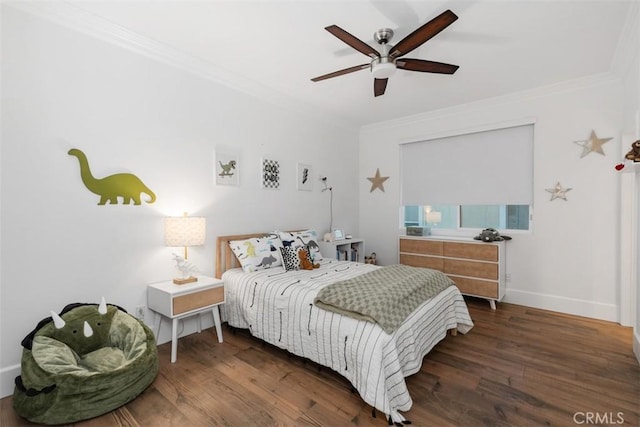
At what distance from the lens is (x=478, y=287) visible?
3652mm

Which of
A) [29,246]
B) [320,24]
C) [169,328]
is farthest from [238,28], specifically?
[169,328]

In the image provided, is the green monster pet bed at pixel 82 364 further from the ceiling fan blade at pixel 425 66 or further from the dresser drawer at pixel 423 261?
the dresser drawer at pixel 423 261

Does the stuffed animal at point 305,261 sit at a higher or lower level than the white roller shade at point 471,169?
lower

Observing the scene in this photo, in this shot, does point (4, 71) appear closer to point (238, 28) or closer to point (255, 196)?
point (238, 28)

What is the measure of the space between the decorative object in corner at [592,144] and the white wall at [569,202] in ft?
0.12

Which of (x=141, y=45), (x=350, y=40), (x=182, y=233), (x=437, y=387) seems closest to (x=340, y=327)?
(x=437, y=387)

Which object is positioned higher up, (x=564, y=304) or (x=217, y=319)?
(x=217, y=319)

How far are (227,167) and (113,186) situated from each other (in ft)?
3.56

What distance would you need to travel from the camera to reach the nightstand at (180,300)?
2.38 m

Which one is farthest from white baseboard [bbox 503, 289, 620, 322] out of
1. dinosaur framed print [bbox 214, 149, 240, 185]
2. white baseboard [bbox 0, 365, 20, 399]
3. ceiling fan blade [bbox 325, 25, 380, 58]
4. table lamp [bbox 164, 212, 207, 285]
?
white baseboard [bbox 0, 365, 20, 399]

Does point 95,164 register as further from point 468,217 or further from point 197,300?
point 468,217

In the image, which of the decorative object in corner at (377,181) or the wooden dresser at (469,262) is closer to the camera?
the wooden dresser at (469,262)

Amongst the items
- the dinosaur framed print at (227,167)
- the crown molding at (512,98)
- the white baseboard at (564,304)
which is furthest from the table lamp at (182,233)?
the white baseboard at (564,304)

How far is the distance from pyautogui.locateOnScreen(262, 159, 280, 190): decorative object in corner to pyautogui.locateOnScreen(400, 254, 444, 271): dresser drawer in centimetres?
205
